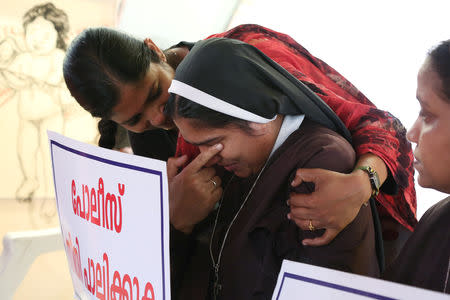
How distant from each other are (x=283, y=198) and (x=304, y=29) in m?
1.05

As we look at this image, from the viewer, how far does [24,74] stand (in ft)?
6.27

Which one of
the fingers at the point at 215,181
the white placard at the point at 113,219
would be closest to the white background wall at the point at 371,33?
the fingers at the point at 215,181

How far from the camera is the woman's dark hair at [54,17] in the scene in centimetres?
186

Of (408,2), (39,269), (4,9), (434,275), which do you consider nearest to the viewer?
(434,275)

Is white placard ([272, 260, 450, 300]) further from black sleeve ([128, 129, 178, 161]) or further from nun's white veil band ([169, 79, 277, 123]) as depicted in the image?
black sleeve ([128, 129, 178, 161])

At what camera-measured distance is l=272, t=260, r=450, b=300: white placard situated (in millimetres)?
377

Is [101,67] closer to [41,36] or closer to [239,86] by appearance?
[239,86]

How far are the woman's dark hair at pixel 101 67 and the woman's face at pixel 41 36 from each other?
3.31 feet

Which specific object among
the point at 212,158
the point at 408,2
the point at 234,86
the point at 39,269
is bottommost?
the point at 39,269

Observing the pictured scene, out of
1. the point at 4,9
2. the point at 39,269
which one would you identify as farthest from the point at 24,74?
the point at 39,269

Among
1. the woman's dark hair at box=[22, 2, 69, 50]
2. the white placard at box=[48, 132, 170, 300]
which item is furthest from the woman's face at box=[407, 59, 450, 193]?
the woman's dark hair at box=[22, 2, 69, 50]

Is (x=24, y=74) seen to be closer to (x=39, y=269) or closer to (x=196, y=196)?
(x=39, y=269)

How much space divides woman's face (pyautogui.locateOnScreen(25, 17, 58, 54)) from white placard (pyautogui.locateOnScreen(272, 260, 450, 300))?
1.79m

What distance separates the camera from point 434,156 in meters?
0.60
